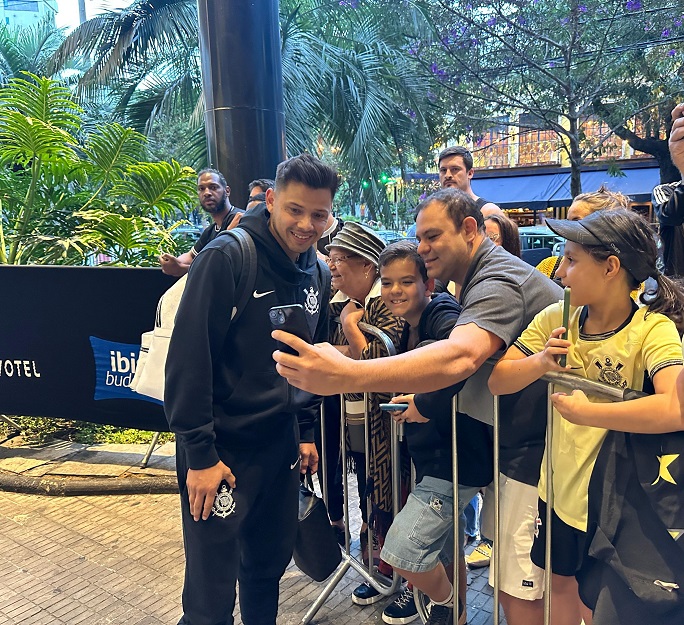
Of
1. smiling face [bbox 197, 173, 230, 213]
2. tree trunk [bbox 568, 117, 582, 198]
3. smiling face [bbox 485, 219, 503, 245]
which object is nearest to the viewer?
smiling face [bbox 485, 219, 503, 245]

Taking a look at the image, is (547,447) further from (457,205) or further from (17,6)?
(17,6)

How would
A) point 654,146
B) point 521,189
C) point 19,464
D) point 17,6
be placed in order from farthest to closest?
point 17,6, point 521,189, point 654,146, point 19,464

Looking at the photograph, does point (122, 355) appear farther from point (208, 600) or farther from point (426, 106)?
point (426, 106)

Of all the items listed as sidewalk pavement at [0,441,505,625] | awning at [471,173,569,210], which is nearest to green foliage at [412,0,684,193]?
sidewalk pavement at [0,441,505,625]

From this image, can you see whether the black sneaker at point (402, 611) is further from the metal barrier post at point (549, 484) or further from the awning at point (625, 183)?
the awning at point (625, 183)

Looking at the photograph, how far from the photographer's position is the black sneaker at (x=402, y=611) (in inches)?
117

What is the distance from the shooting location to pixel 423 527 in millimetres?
2422

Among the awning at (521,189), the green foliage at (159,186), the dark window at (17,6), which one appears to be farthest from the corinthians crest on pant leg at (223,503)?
the dark window at (17,6)

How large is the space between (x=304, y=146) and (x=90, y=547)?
845 cm

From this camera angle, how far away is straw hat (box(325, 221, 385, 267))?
3068 millimetres

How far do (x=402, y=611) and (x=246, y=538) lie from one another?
3.32 feet

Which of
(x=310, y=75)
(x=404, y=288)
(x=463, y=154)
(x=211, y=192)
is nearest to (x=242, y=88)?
(x=211, y=192)

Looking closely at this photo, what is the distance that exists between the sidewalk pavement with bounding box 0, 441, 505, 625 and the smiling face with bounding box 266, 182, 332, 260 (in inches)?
78.9

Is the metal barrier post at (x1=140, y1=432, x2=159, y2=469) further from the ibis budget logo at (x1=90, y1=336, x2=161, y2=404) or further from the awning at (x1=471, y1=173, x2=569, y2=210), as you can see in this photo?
the awning at (x1=471, y1=173, x2=569, y2=210)
